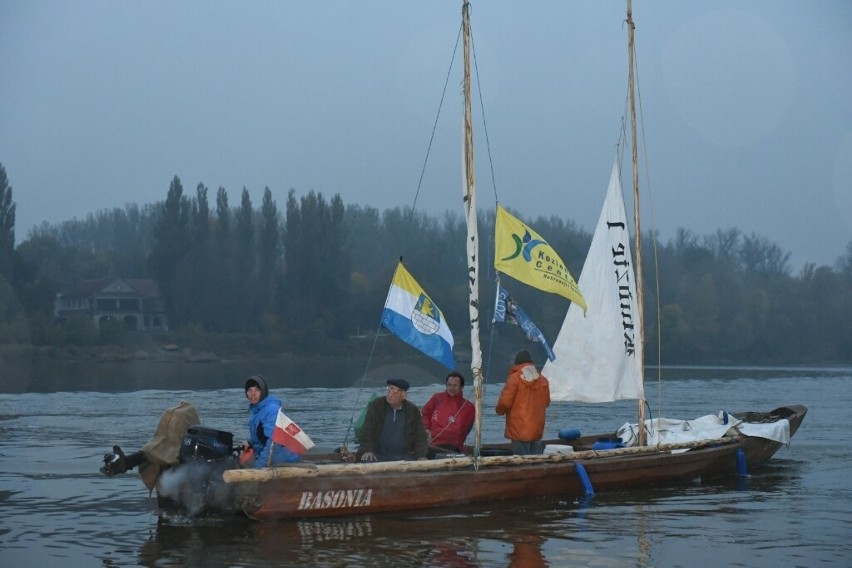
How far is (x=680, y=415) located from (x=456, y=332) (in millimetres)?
53192

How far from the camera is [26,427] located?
2559 centimetres

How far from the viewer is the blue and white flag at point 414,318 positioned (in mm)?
13602

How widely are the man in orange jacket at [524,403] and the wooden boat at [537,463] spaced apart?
1.46 feet

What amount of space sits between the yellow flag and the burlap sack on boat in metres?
4.21

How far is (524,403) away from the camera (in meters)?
14.7

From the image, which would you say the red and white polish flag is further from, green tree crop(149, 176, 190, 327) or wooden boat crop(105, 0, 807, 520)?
green tree crop(149, 176, 190, 327)

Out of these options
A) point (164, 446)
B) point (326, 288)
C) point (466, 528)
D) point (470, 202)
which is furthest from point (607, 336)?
point (326, 288)

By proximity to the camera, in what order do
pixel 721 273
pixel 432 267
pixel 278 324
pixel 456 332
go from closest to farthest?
pixel 456 332, pixel 278 324, pixel 432 267, pixel 721 273

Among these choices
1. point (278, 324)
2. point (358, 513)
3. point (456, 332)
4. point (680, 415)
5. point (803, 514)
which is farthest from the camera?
point (278, 324)

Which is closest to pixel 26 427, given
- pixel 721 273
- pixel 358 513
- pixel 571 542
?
pixel 358 513

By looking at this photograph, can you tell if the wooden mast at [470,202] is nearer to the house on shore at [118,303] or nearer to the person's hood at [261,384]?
the person's hood at [261,384]

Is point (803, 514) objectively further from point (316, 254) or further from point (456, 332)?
point (316, 254)

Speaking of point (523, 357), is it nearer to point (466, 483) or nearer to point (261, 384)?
point (466, 483)

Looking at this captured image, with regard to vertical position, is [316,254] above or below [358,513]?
above
